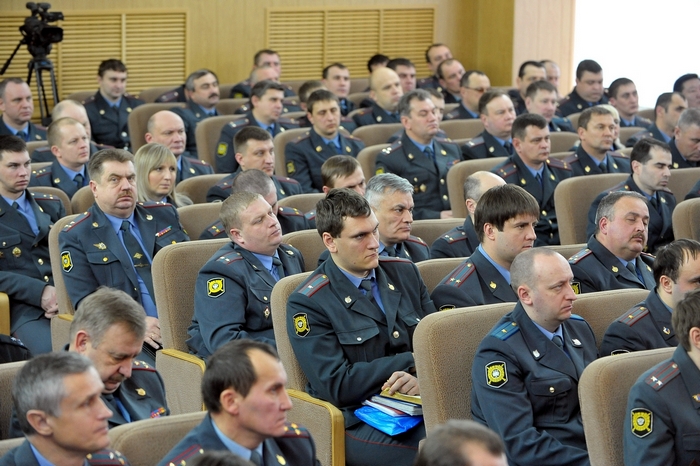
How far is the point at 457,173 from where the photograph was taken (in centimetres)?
526

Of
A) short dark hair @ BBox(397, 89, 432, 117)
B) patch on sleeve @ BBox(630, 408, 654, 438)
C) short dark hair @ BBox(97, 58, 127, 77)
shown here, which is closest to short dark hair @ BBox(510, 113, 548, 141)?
short dark hair @ BBox(397, 89, 432, 117)

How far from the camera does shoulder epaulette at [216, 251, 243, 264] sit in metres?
3.58

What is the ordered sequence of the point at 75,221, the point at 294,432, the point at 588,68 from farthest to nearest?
the point at 588,68
the point at 75,221
the point at 294,432

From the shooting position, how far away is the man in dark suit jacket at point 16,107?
6.73 m

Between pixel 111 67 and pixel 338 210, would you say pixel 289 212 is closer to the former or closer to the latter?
pixel 338 210

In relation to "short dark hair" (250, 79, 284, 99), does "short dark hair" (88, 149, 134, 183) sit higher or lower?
lower

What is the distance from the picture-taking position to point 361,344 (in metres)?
3.26

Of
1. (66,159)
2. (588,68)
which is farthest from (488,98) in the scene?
(66,159)

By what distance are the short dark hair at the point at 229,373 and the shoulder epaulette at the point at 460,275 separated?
4.63 ft

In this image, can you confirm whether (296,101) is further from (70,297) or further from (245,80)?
(70,297)

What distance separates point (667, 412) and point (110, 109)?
20.5 feet

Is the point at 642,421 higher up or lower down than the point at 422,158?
lower down

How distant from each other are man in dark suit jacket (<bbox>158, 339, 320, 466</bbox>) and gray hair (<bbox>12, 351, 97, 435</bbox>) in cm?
27

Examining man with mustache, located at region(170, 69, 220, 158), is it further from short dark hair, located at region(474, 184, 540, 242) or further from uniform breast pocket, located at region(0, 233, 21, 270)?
short dark hair, located at region(474, 184, 540, 242)
